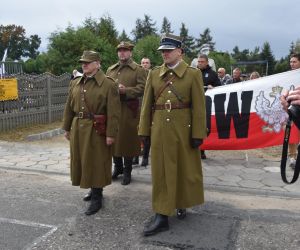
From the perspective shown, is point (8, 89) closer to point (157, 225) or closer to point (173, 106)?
point (173, 106)

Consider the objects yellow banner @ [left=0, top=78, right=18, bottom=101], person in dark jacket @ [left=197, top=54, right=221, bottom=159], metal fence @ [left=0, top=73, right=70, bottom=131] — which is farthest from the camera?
metal fence @ [left=0, top=73, right=70, bottom=131]

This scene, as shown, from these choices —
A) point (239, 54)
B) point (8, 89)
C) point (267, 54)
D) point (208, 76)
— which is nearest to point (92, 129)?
point (208, 76)

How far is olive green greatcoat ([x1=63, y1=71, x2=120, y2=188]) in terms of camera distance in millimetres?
5258

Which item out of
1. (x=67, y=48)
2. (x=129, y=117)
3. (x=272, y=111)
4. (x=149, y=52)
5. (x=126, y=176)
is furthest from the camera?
(x=149, y=52)

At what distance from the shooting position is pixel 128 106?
646 cm

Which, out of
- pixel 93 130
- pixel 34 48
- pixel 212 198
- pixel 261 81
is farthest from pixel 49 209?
pixel 34 48

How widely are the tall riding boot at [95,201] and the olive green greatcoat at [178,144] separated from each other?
37.3 inches

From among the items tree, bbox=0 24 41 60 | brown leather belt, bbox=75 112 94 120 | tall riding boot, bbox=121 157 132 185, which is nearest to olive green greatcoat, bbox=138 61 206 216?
brown leather belt, bbox=75 112 94 120

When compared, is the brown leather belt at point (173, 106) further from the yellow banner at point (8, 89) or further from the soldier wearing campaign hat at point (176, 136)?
the yellow banner at point (8, 89)

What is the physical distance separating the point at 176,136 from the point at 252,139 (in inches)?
130

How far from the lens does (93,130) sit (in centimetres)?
528

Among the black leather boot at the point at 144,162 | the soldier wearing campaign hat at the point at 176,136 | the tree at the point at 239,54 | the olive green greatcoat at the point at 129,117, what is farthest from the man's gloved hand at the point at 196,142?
the tree at the point at 239,54

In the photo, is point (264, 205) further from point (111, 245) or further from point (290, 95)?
point (290, 95)

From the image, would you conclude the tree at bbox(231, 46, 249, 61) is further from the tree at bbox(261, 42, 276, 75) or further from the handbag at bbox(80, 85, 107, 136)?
the handbag at bbox(80, 85, 107, 136)
